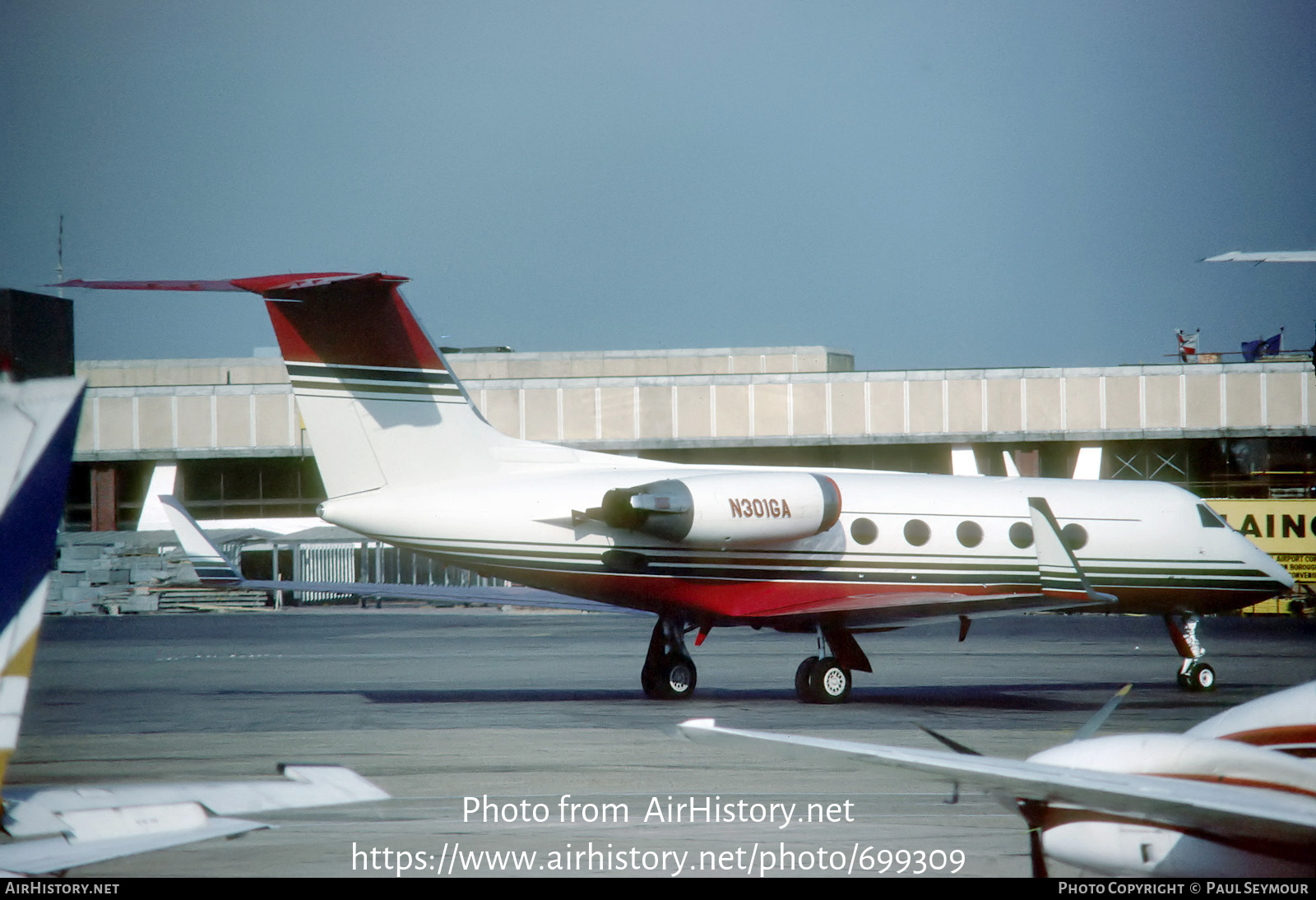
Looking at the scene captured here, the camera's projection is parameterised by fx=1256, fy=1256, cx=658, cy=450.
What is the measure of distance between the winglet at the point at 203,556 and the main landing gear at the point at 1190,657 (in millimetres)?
13570

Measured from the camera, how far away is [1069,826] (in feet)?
15.9

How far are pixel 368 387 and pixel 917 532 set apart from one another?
25.6 feet

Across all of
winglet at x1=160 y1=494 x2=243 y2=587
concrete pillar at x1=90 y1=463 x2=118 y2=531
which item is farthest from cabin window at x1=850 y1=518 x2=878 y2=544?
concrete pillar at x1=90 y1=463 x2=118 y2=531

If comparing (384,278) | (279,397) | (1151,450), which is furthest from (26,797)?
(1151,450)

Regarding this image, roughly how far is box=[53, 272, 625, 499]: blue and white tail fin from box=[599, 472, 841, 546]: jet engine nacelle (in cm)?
223

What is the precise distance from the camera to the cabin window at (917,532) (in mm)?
17703

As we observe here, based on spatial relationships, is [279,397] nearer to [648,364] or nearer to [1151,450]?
[648,364]

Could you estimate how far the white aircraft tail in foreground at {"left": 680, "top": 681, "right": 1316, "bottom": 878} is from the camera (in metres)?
4.05

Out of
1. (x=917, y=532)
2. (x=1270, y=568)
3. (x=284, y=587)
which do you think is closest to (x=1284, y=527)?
(x=1270, y=568)

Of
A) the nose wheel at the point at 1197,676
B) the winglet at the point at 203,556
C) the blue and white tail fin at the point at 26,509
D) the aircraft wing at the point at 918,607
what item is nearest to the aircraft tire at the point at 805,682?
the aircraft wing at the point at 918,607

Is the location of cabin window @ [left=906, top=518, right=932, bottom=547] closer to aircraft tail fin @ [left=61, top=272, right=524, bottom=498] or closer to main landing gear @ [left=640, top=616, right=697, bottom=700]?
main landing gear @ [left=640, top=616, right=697, bottom=700]

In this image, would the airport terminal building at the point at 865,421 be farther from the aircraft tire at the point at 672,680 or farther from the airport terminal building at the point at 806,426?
the aircraft tire at the point at 672,680

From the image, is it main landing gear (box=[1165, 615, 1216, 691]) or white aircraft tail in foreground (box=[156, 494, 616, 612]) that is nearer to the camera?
white aircraft tail in foreground (box=[156, 494, 616, 612])

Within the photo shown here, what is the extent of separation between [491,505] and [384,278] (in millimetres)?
3190
